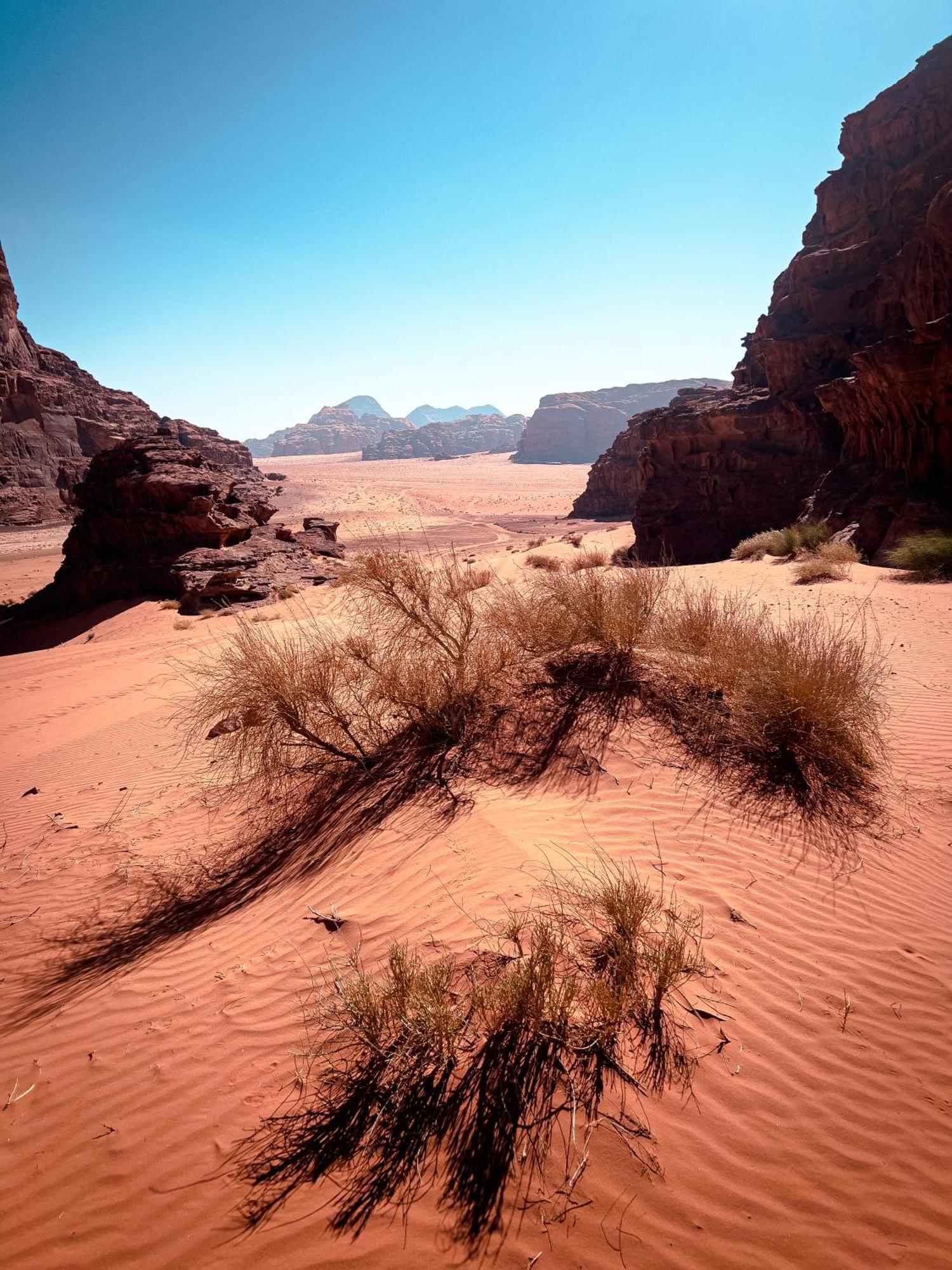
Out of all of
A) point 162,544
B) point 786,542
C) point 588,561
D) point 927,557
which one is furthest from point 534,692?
point 162,544

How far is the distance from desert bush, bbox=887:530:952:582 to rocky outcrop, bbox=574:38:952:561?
4.71 ft

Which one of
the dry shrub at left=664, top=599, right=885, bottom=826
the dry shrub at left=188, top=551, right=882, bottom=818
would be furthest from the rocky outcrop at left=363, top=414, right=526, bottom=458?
the dry shrub at left=664, top=599, right=885, bottom=826

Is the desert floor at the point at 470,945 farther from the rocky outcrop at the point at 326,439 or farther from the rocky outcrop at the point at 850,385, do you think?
the rocky outcrop at the point at 326,439

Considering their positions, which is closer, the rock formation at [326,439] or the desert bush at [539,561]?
the desert bush at [539,561]

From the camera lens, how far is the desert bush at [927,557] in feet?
35.0

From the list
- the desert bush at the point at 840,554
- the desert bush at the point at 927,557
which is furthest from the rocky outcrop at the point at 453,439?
the desert bush at the point at 927,557

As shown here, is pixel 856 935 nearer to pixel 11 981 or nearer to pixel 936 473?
pixel 11 981

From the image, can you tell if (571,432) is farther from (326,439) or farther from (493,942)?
(493,942)

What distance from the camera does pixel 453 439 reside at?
477ft

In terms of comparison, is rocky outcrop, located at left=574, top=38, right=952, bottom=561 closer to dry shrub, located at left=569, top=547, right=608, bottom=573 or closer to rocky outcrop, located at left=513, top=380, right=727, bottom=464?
dry shrub, located at left=569, top=547, right=608, bottom=573

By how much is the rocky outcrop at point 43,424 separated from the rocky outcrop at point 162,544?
28.4 meters

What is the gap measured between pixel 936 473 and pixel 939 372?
89.9 inches

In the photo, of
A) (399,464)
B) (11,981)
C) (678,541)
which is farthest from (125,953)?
(399,464)

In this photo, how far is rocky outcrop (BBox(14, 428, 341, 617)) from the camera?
1664cm
